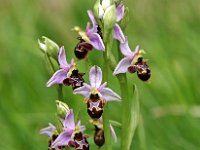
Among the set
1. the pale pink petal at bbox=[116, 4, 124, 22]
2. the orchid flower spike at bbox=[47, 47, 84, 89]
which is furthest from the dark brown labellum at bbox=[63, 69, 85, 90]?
the pale pink petal at bbox=[116, 4, 124, 22]

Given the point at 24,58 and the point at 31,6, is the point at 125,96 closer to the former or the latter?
the point at 24,58

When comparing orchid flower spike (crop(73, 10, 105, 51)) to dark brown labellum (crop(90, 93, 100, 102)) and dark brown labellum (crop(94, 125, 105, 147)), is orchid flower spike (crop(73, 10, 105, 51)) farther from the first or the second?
dark brown labellum (crop(94, 125, 105, 147))

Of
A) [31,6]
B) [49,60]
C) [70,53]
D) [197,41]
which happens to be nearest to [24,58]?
[70,53]

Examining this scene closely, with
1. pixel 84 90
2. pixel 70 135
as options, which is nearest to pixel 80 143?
pixel 70 135

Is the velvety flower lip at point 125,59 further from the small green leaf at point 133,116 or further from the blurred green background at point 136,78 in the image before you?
the blurred green background at point 136,78

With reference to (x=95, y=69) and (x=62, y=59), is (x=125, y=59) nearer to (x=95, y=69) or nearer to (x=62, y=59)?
(x=95, y=69)

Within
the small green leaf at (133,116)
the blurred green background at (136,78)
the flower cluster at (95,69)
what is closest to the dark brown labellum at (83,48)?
the flower cluster at (95,69)
